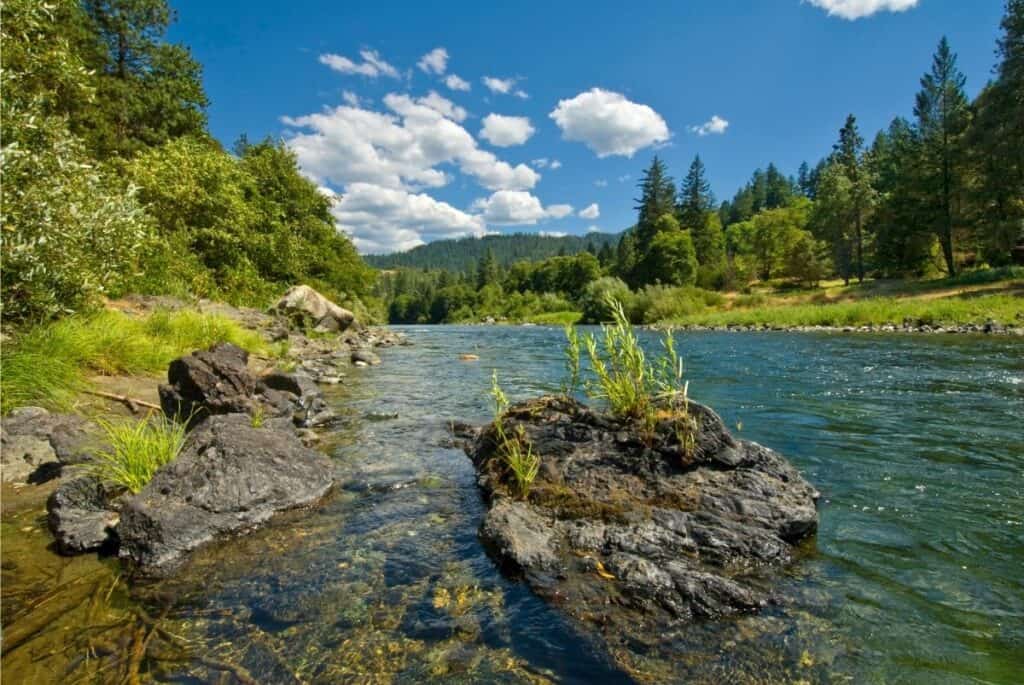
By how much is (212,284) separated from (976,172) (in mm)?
56693

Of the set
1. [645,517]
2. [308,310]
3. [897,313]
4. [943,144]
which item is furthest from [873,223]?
[645,517]

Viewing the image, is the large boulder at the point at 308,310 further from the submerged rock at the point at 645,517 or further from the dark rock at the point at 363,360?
the submerged rock at the point at 645,517

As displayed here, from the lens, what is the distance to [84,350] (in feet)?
29.4

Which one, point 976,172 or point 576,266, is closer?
point 976,172

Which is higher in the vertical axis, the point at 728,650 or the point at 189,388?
the point at 189,388

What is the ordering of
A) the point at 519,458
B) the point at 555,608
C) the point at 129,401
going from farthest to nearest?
the point at 129,401
the point at 519,458
the point at 555,608

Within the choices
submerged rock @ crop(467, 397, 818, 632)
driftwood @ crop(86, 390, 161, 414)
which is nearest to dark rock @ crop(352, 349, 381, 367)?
driftwood @ crop(86, 390, 161, 414)

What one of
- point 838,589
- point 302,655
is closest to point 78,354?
point 302,655

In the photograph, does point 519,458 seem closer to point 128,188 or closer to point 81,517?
Answer: point 81,517

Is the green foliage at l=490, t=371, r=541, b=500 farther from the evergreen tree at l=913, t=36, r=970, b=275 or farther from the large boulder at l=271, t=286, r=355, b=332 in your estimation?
the evergreen tree at l=913, t=36, r=970, b=275

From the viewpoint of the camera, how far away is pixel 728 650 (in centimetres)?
320

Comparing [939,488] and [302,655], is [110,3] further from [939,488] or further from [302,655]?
[939,488]

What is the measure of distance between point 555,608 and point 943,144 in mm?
61036

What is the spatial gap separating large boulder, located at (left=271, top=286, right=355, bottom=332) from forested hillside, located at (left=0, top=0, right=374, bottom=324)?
1.59 m
